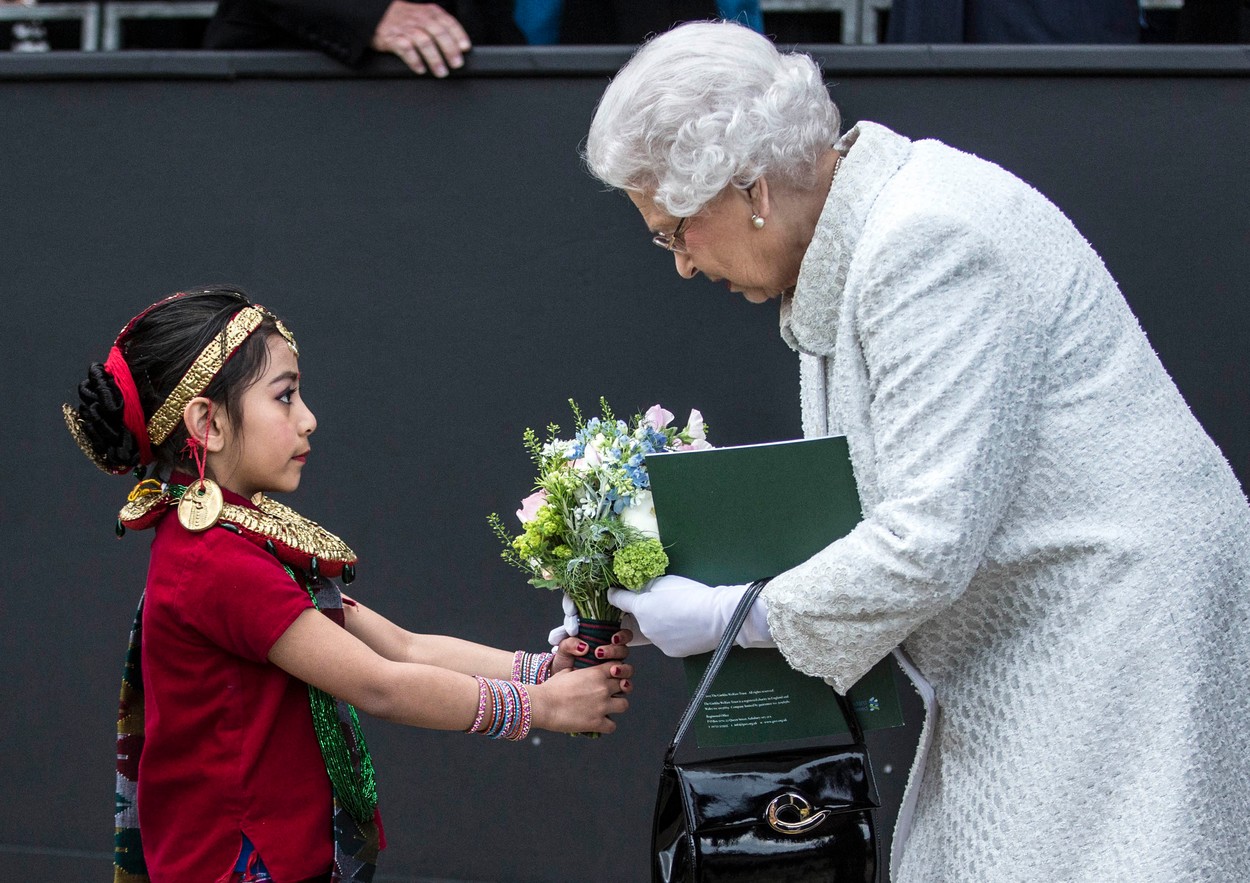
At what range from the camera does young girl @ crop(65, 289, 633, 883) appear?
2043 millimetres

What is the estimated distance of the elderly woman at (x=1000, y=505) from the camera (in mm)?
1651

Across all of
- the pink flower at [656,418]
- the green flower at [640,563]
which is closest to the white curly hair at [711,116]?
the pink flower at [656,418]

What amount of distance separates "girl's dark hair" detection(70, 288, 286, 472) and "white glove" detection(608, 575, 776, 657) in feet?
2.41

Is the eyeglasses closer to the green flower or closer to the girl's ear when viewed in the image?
the green flower

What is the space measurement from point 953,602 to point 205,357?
1.18m

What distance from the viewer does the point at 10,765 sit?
11.6 ft

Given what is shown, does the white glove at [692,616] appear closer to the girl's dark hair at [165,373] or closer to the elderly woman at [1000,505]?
the elderly woman at [1000,505]

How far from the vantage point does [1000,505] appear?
167 cm

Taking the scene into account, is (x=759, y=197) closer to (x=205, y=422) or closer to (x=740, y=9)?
(x=205, y=422)

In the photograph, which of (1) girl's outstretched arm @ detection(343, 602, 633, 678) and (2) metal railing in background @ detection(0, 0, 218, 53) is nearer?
(1) girl's outstretched arm @ detection(343, 602, 633, 678)

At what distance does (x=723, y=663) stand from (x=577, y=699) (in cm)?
38

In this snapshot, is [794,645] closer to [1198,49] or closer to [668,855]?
[668,855]

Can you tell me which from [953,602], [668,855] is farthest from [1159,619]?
[668,855]

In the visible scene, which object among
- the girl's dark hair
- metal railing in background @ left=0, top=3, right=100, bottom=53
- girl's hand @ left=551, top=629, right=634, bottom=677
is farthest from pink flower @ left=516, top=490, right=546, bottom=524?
metal railing in background @ left=0, top=3, right=100, bottom=53
